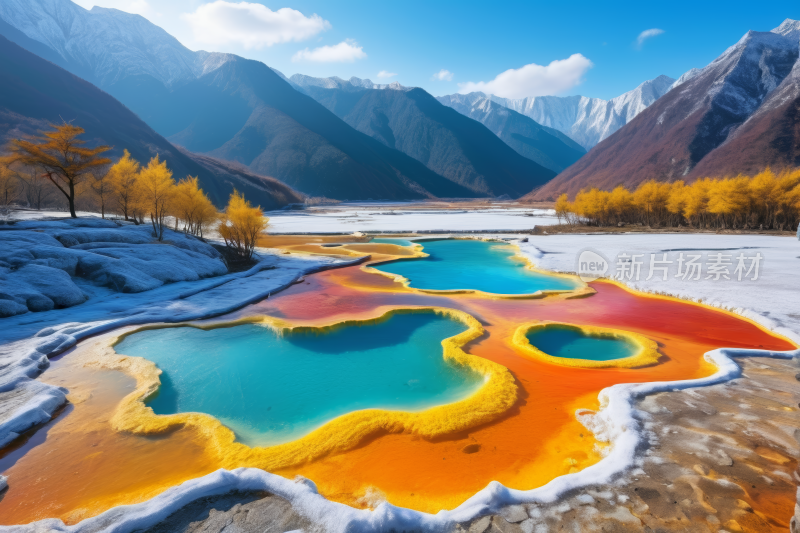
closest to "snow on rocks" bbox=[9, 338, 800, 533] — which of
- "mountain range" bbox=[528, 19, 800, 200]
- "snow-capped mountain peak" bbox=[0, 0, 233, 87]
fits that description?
"mountain range" bbox=[528, 19, 800, 200]

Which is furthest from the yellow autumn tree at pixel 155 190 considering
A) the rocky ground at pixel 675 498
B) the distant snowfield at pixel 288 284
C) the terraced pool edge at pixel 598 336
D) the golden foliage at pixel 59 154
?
→ the rocky ground at pixel 675 498

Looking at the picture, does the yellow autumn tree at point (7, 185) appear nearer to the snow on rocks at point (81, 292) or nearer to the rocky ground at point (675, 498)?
the snow on rocks at point (81, 292)

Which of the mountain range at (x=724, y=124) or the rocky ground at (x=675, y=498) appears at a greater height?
the mountain range at (x=724, y=124)

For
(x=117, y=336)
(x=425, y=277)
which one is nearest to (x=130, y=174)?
(x=117, y=336)

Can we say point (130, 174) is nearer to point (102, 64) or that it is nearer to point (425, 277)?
point (425, 277)

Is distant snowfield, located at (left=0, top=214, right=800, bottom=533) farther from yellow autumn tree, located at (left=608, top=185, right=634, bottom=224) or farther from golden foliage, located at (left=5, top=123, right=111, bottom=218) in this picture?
yellow autumn tree, located at (left=608, top=185, right=634, bottom=224)

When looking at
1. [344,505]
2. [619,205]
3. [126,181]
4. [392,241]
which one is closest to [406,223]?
[392,241]
